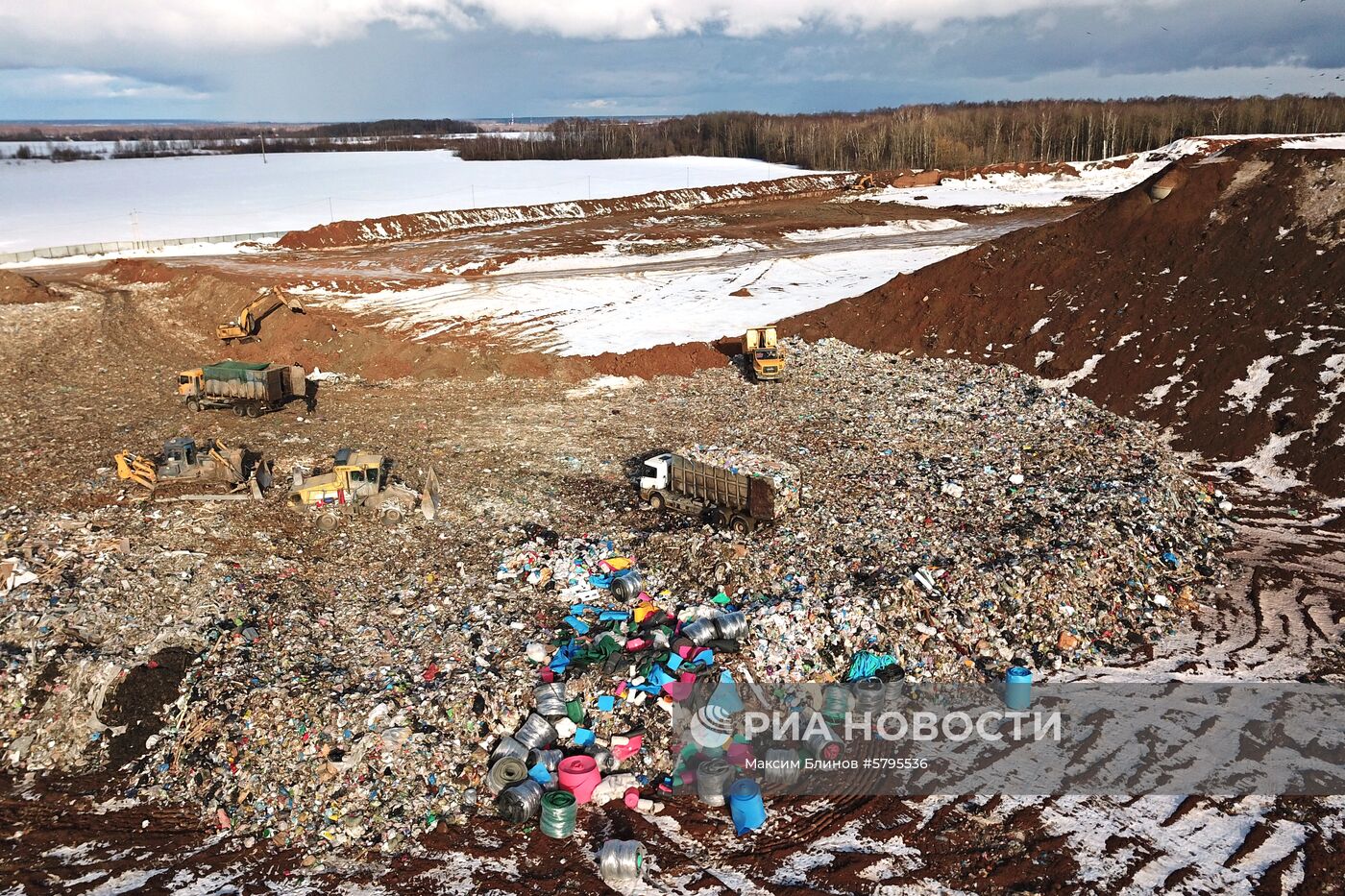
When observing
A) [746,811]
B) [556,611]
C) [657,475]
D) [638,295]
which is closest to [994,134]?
[638,295]

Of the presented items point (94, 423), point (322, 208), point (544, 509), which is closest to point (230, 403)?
point (94, 423)

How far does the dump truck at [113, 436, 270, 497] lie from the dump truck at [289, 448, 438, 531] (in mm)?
1080

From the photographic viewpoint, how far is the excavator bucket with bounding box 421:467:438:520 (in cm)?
1634

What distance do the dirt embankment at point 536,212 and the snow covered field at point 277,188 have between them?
3.54 meters

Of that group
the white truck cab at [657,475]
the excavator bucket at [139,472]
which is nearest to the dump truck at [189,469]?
the excavator bucket at [139,472]

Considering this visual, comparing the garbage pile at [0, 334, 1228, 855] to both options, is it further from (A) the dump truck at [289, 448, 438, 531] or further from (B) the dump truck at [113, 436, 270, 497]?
(B) the dump truck at [113, 436, 270, 497]

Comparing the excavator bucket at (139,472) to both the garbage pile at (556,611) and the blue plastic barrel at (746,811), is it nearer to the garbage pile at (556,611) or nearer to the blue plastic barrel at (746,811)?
the garbage pile at (556,611)

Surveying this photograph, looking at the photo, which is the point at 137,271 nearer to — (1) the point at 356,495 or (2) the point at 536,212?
(2) the point at 536,212

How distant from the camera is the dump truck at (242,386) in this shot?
21484 mm

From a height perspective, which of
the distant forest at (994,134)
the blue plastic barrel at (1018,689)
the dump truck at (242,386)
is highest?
the distant forest at (994,134)

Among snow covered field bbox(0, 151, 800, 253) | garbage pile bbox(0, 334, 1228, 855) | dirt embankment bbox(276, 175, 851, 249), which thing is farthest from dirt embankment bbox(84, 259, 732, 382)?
snow covered field bbox(0, 151, 800, 253)

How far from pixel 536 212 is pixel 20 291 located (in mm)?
32317

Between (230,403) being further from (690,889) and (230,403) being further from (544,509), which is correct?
(690,889)

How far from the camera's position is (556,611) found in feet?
43.4
